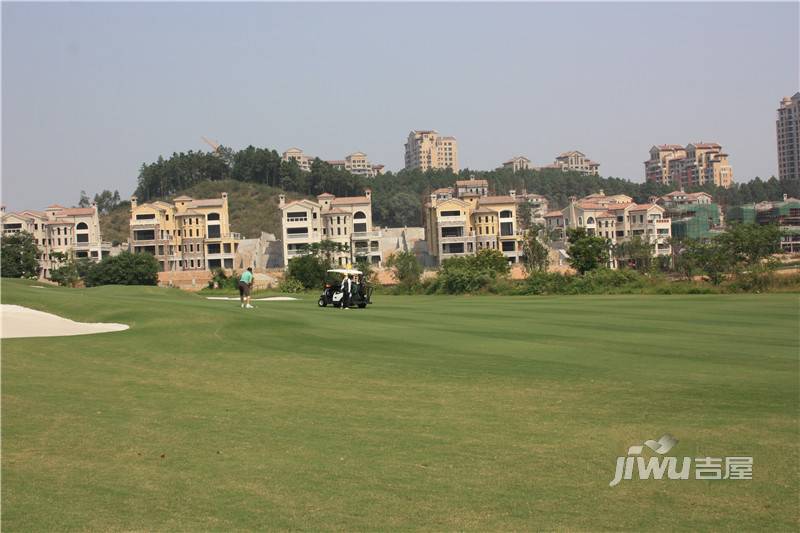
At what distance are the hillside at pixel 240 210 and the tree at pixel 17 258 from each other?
3634 centimetres

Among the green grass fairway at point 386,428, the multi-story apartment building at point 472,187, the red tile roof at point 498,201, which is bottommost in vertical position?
the green grass fairway at point 386,428

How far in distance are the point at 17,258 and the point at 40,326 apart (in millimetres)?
83207

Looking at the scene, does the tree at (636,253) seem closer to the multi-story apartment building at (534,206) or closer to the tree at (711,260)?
the tree at (711,260)

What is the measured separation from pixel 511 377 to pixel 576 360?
2.66 meters

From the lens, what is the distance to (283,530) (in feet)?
26.1

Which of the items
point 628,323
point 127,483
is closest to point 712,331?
point 628,323

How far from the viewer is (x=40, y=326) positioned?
23.9 m

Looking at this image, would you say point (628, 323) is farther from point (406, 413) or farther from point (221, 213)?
point (221, 213)

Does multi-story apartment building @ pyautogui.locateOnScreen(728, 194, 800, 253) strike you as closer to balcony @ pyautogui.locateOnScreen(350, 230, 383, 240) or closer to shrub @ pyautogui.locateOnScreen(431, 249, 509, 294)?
balcony @ pyautogui.locateOnScreen(350, 230, 383, 240)

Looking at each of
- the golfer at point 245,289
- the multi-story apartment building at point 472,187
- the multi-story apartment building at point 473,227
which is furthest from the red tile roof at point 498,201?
the golfer at point 245,289

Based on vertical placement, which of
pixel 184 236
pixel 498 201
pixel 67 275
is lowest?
pixel 67 275

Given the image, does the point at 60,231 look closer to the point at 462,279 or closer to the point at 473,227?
the point at 473,227

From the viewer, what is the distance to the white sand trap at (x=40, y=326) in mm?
22641

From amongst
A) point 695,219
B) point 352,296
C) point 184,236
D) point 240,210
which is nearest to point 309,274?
point 352,296
